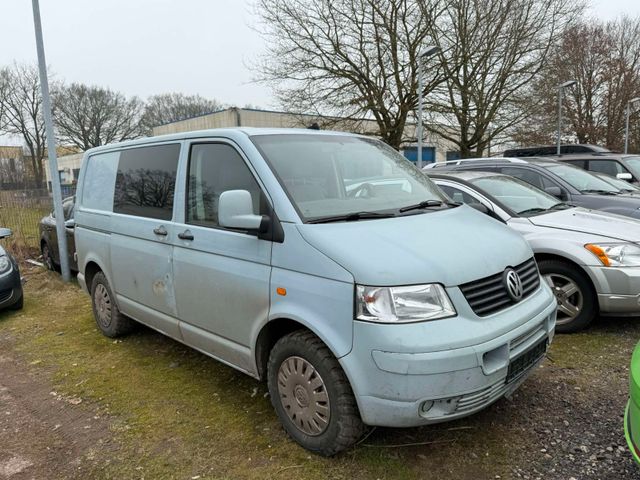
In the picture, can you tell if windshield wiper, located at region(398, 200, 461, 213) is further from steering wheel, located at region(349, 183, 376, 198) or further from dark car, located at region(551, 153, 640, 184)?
dark car, located at region(551, 153, 640, 184)

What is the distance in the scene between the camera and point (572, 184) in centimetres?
695

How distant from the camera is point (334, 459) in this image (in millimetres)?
2760

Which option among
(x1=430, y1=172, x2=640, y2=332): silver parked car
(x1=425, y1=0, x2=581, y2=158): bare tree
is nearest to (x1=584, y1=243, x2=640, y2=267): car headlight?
(x1=430, y1=172, x2=640, y2=332): silver parked car

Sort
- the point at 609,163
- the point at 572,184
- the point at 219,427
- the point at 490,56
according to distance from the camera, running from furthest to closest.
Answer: the point at 490,56 → the point at 609,163 → the point at 572,184 → the point at 219,427

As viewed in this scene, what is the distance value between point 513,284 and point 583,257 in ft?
6.48

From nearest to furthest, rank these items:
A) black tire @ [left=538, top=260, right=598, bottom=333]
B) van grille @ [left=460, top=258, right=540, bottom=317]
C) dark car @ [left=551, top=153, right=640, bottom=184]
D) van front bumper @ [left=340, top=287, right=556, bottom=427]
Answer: van front bumper @ [left=340, top=287, right=556, bottom=427], van grille @ [left=460, top=258, right=540, bottom=317], black tire @ [left=538, top=260, right=598, bottom=333], dark car @ [left=551, top=153, right=640, bottom=184]

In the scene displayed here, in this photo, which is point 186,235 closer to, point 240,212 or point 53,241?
point 240,212

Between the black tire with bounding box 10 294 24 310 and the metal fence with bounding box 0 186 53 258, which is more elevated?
the metal fence with bounding box 0 186 53 258

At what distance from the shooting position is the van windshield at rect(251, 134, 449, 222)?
2951 millimetres

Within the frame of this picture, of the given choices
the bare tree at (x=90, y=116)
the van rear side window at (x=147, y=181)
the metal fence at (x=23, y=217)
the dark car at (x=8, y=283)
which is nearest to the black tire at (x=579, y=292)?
the van rear side window at (x=147, y=181)

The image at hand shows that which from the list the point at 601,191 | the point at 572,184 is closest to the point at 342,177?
the point at 572,184

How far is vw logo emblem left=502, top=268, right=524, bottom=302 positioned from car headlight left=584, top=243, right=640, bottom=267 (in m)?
1.89

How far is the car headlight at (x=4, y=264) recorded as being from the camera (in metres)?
6.19

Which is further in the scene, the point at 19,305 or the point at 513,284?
the point at 19,305
